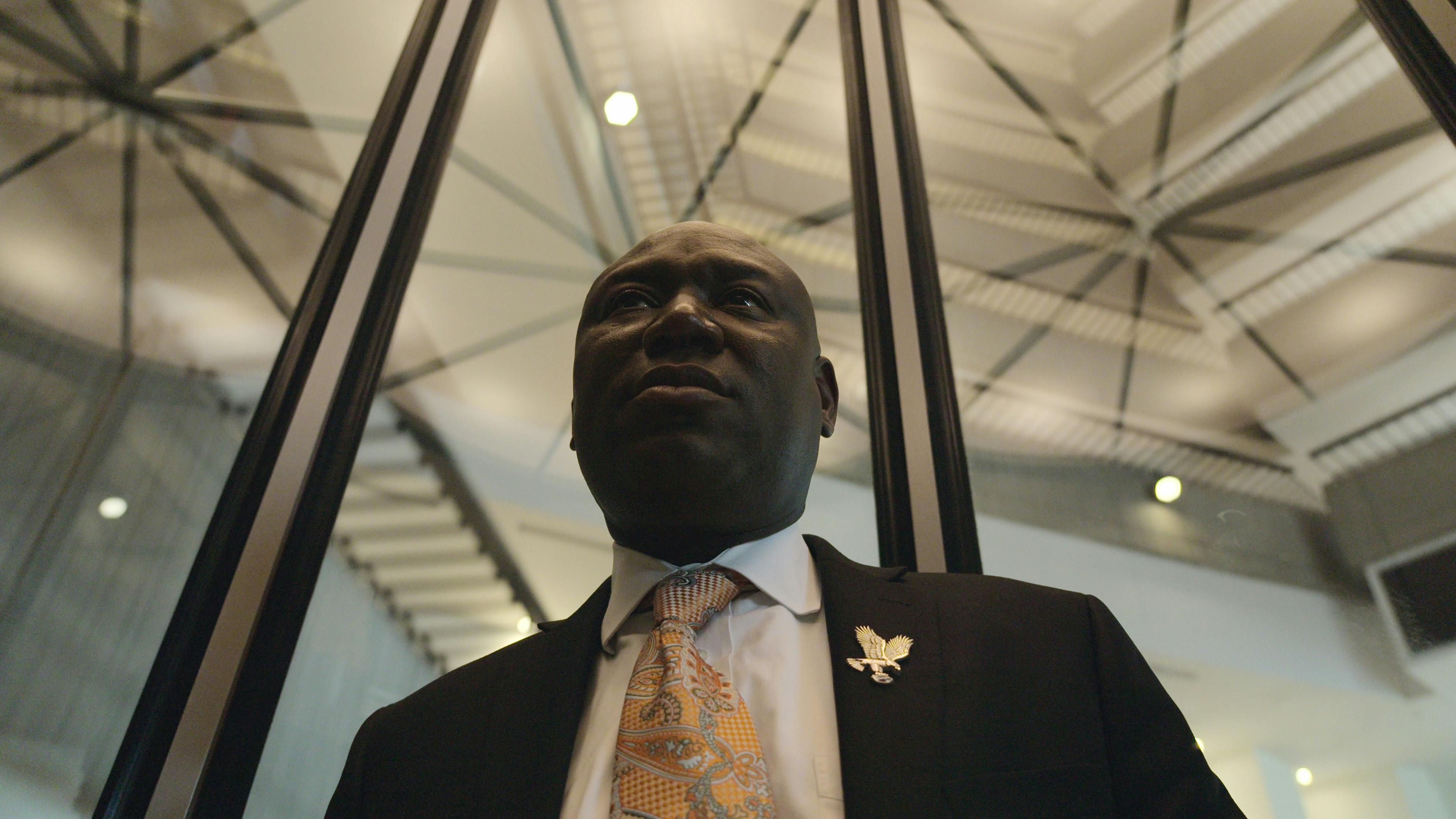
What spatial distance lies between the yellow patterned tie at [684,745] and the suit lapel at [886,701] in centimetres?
16

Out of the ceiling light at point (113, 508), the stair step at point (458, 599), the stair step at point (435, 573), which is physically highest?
the ceiling light at point (113, 508)

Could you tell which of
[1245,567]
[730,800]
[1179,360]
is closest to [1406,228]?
[1179,360]

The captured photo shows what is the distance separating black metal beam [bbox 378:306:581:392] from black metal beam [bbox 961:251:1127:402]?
1536 millimetres

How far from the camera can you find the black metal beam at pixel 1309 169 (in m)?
3.03

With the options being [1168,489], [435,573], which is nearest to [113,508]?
[435,573]

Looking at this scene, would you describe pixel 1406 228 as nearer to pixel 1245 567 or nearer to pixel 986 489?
pixel 1245 567

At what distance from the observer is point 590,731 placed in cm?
178

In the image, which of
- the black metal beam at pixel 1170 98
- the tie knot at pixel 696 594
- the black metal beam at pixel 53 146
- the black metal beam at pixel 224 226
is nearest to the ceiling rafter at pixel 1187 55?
the black metal beam at pixel 1170 98

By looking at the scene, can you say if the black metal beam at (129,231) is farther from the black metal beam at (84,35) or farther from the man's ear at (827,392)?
the man's ear at (827,392)

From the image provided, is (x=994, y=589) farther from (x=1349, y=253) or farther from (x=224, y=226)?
(x=224, y=226)

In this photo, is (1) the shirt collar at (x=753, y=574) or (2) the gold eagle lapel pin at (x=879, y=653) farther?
(1) the shirt collar at (x=753, y=574)

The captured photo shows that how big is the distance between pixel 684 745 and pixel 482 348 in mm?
2387

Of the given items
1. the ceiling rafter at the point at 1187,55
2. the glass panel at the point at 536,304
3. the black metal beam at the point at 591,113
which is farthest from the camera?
the black metal beam at the point at 591,113

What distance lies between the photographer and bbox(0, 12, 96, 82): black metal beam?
3.54m
